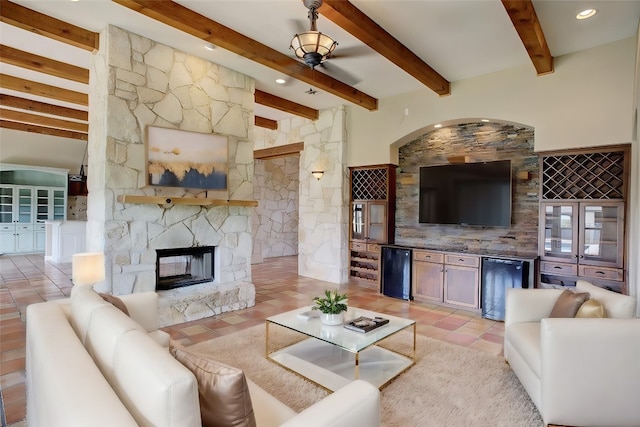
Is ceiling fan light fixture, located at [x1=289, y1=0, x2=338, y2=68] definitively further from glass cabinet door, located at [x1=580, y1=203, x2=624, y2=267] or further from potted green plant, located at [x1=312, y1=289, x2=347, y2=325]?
glass cabinet door, located at [x1=580, y1=203, x2=624, y2=267]

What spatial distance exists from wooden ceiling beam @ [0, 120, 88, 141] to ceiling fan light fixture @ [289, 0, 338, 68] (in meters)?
7.96

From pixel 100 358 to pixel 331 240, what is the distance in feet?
16.4

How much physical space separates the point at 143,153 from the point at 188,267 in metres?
1.66

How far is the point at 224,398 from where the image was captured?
113 centimetres

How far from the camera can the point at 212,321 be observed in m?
4.05

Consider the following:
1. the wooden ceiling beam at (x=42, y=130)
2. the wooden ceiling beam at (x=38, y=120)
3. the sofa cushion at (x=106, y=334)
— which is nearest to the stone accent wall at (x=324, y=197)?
the sofa cushion at (x=106, y=334)

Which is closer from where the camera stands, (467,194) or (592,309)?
(592,309)

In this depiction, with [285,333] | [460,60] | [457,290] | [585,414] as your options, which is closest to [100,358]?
[285,333]

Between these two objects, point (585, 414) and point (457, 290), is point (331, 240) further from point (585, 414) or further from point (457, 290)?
point (585, 414)

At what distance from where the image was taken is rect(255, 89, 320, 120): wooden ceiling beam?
5.51 metres

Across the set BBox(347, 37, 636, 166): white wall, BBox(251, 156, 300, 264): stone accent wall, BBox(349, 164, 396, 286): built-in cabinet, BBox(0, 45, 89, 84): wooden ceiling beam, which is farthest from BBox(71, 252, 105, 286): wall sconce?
BBox(251, 156, 300, 264): stone accent wall

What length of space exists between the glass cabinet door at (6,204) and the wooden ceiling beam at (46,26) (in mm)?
8029

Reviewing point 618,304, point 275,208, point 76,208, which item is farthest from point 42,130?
point 618,304

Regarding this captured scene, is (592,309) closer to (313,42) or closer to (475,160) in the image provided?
(313,42)
